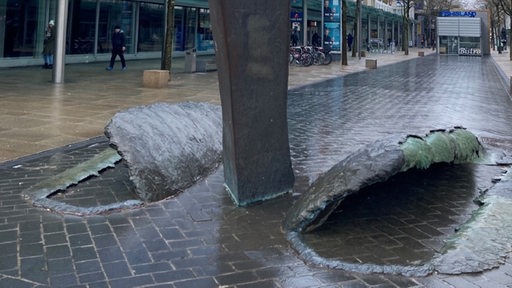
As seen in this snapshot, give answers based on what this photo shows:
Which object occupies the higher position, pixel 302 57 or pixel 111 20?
pixel 111 20

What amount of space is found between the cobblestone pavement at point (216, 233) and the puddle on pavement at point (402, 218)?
0.01 m

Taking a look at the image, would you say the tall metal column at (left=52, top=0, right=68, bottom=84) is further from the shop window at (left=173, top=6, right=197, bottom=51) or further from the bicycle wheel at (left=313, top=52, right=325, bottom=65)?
the bicycle wheel at (left=313, top=52, right=325, bottom=65)

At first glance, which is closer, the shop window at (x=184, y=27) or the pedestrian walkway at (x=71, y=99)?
the pedestrian walkway at (x=71, y=99)

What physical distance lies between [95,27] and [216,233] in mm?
21887

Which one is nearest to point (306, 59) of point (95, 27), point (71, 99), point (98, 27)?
point (98, 27)

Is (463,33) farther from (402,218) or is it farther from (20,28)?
(402,218)

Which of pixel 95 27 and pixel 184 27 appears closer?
pixel 95 27

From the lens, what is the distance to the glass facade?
20.1 metres

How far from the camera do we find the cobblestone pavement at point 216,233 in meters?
3.64

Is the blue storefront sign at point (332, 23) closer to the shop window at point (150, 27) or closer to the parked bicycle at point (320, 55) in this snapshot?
the parked bicycle at point (320, 55)

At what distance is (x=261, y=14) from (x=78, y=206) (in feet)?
8.43

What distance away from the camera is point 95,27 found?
24.3 m

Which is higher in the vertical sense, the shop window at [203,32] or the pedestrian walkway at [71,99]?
the shop window at [203,32]

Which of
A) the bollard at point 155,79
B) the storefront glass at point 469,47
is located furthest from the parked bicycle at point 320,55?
the storefront glass at point 469,47
